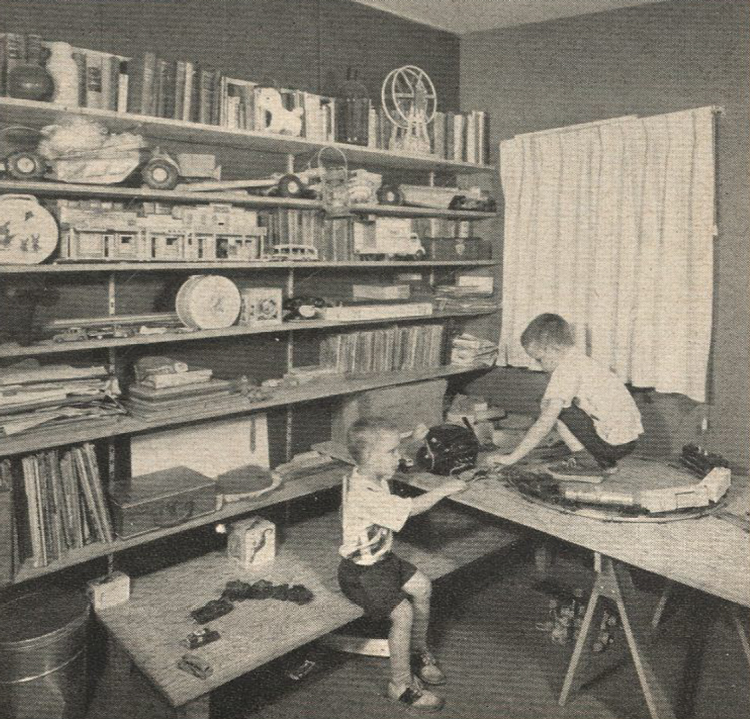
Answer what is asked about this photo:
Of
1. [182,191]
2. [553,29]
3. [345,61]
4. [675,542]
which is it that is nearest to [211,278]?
[182,191]

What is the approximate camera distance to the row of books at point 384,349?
3.50 meters

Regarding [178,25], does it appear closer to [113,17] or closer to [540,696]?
[113,17]

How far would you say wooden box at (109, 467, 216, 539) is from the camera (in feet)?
8.77

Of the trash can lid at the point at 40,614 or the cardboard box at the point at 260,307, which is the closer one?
the trash can lid at the point at 40,614

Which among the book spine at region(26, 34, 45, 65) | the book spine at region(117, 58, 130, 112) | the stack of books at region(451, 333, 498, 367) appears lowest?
the stack of books at region(451, 333, 498, 367)

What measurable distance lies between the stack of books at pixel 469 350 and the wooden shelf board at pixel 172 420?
18 cm

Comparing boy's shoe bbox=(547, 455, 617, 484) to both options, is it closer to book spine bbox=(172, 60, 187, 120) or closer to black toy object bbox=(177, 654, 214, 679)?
black toy object bbox=(177, 654, 214, 679)

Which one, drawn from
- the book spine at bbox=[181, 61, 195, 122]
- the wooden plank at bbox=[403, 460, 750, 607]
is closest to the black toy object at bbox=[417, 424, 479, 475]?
the wooden plank at bbox=[403, 460, 750, 607]

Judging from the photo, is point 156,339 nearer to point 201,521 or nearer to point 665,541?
point 201,521

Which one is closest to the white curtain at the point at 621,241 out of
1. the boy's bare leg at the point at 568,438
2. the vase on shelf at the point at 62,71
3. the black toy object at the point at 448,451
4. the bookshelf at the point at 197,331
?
the bookshelf at the point at 197,331

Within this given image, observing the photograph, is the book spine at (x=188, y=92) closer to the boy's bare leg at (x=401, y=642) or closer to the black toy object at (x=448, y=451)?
the black toy object at (x=448, y=451)

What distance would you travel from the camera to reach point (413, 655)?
111 inches

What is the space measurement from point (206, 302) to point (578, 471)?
5.68 ft

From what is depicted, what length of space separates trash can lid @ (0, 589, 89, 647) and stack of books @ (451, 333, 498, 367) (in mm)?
2335
